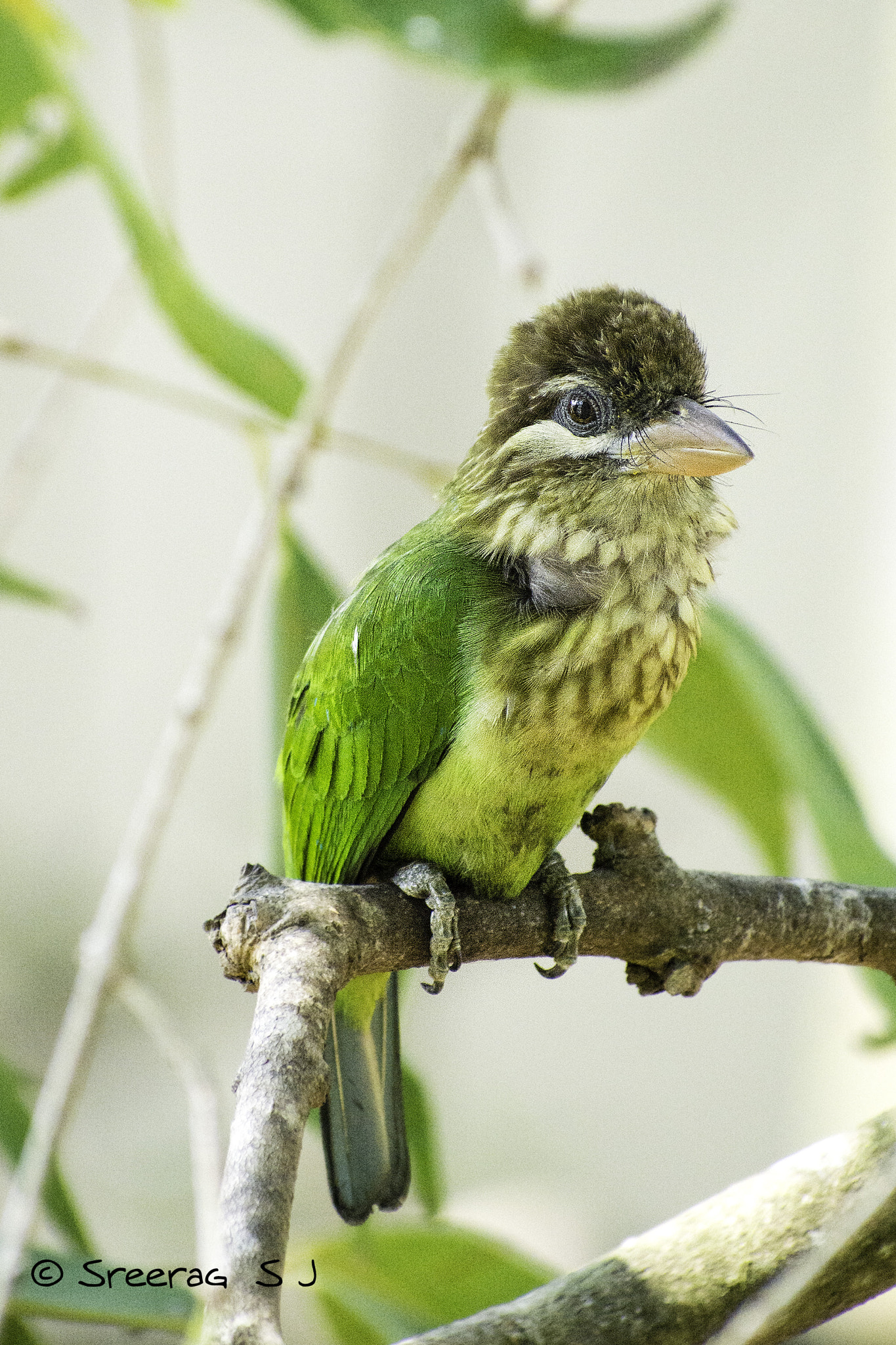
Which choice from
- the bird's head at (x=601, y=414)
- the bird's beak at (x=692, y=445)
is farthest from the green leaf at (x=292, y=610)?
the bird's beak at (x=692, y=445)

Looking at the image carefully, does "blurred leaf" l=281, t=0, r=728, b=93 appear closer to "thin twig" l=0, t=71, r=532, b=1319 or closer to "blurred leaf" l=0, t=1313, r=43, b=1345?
"thin twig" l=0, t=71, r=532, b=1319

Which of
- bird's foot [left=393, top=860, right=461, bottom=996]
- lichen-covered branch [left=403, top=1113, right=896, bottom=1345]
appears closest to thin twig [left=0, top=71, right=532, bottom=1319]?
bird's foot [left=393, top=860, right=461, bottom=996]

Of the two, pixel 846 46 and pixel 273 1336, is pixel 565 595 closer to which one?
pixel 273 1336

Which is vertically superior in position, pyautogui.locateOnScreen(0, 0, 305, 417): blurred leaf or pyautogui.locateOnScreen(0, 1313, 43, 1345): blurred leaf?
pyautogui.locateOnScreen(0, 0, 305, 417): blurred leaf

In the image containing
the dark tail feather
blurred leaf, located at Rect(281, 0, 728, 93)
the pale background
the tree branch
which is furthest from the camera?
the pale background

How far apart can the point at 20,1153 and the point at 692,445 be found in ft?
3.90

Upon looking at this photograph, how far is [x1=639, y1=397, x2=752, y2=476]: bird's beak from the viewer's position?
104 centimetres

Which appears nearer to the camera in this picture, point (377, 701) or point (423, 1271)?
point (377, 701)

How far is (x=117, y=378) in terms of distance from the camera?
149 centimetres

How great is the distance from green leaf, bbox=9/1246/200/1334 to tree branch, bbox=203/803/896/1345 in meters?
0.46

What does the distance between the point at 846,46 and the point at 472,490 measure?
2552mm

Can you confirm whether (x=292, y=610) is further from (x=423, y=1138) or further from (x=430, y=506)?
(x=430, y=506)

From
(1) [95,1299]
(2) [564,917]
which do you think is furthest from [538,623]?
(1) [95,1299]

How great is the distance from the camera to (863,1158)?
98cm
